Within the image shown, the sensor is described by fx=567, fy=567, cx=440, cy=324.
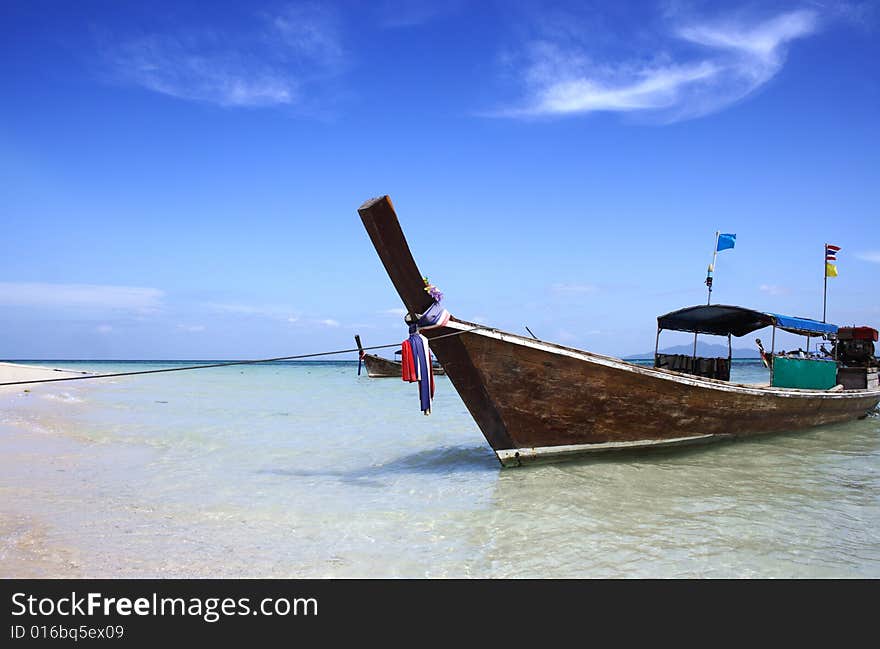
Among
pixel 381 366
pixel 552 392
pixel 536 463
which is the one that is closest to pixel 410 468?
pixel 536 463

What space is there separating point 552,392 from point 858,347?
38.2 ft

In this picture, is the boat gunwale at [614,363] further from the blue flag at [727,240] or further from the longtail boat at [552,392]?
the blue flag at [727,240]

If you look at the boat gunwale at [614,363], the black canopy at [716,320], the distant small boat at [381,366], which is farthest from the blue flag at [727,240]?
the distant small boat at [381,366]

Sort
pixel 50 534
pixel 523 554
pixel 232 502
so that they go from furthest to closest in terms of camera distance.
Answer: pixel 232 502, pixel 50 534, pixel 523 554

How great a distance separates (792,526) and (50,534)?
6.42 m

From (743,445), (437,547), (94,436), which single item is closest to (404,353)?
(437,547)

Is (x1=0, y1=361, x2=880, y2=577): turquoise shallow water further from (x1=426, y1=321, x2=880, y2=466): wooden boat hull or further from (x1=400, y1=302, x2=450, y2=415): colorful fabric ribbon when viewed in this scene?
(x1=400, y1=302, x2=450, y2=415): colorful fabric ribbon

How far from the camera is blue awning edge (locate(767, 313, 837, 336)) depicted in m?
9.90

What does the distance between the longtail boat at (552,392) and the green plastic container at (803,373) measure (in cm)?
198

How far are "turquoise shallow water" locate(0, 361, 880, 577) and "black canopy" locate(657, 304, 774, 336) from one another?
208 centimetres

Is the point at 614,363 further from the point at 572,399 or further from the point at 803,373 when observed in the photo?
the point at 803,373

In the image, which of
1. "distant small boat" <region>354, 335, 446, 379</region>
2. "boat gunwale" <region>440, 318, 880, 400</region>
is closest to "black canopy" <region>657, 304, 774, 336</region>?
"boat gunwale" <region>440, 318, 880, 400</region>

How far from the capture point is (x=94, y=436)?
34.1ft
